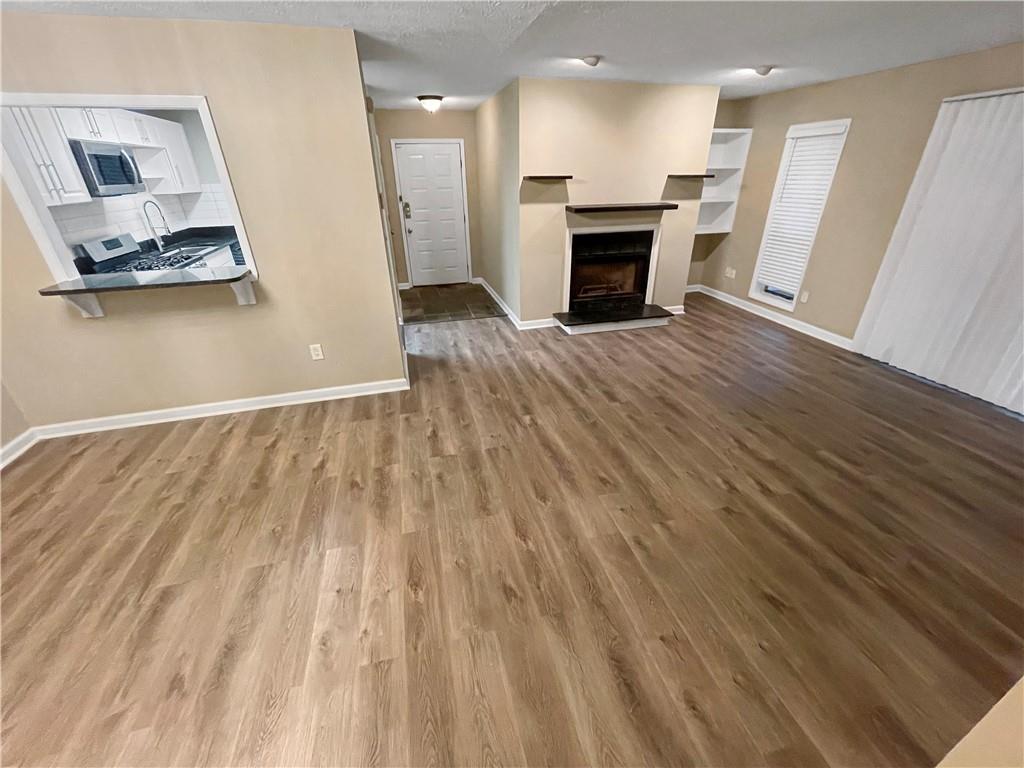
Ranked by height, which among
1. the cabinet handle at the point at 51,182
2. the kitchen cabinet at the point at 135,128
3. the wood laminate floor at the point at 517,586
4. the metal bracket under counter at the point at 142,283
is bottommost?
the wood laminate floor at the point at 517,586

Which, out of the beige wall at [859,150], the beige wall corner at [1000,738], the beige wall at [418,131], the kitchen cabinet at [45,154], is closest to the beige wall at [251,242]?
the kitchen cabinet at [45,154]

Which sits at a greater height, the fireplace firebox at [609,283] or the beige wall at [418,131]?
the beige wall at [418,131]

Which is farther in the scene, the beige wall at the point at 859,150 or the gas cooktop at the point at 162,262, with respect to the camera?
the beige wall at the point at 859,150

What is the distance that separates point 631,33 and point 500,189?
96.7 inches

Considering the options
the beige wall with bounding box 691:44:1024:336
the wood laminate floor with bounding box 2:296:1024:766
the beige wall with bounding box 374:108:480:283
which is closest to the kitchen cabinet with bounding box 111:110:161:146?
the wood laminate floor with bounding box 2:296:1024:766

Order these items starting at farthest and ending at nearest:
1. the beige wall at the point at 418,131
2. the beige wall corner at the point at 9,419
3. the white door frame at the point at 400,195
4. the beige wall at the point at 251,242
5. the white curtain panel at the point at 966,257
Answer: the white door frame at the point at 400,195 < the beige wall at the point at 418,131 < the white curtain panel at the point at 966,257 < the beige wall corner at the point at 9,419 < the beige wall at the point at 251,242

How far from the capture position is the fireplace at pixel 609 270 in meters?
4.52

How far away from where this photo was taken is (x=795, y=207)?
4.45 metres

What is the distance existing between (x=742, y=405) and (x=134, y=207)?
14.8 feet

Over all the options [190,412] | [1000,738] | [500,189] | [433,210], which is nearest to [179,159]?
[190,412]

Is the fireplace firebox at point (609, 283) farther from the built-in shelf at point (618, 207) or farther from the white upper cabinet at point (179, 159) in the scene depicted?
the white upper cabinet at point (179, 159)

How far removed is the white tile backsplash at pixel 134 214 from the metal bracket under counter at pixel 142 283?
287mm

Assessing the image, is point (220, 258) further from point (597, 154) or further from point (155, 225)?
point (597, 154)

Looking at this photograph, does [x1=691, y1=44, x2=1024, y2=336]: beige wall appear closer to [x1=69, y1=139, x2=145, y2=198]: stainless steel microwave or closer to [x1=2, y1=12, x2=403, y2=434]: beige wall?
[x1=2, y1=12, x2=403, y2=434]: beige wall
